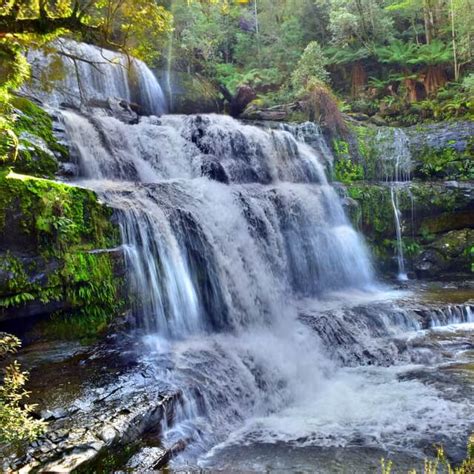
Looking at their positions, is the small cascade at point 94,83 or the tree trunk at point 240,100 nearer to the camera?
the small cascade at point 94,83

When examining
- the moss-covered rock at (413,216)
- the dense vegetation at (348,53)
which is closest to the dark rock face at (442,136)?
the dense vegetation at (348,53)

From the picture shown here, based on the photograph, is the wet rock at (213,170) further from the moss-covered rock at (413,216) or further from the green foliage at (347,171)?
the green foliage at (347,171)


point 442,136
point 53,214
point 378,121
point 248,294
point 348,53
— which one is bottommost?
point 248,294

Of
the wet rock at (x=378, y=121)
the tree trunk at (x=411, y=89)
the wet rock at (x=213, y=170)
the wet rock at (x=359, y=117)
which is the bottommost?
the wet rock at (x=213, y=170)

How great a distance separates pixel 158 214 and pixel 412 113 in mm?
14411

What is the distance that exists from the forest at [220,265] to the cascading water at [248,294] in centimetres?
5

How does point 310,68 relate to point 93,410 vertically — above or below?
above

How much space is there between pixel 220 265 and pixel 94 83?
9.12 meters

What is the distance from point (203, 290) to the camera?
851cm

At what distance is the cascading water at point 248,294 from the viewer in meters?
5.73

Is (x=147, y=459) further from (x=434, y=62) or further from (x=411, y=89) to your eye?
(x=434, y=62)

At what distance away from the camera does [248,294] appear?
9.16 metres

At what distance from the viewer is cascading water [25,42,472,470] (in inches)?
226

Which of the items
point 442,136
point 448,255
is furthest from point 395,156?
point 448,255
